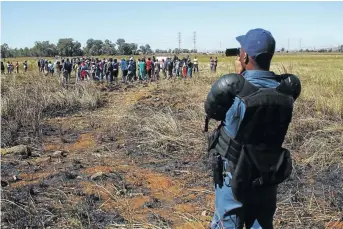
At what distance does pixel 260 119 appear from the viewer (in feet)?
6.93

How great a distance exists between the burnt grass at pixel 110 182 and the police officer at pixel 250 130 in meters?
0.83

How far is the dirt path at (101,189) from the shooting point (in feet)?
13.2

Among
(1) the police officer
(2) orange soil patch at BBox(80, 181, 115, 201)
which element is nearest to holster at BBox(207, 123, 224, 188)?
(1) the police officer

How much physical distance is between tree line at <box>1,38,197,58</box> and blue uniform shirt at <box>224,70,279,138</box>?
217ft

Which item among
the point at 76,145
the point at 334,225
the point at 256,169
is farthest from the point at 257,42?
the point at 76,145

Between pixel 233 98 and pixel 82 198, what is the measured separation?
3.03m

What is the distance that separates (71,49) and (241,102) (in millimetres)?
67850

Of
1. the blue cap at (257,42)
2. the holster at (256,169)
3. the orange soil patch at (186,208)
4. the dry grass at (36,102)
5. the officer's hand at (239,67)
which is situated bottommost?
the orange soil patch at (186,208)

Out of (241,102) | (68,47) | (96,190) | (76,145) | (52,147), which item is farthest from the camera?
(68,47)

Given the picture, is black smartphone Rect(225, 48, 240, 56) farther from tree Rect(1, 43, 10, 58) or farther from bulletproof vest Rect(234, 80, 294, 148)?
tree Rect(1, 43, 10, 58)

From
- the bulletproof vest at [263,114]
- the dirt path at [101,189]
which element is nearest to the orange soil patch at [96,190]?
the dirt path at [101,189]

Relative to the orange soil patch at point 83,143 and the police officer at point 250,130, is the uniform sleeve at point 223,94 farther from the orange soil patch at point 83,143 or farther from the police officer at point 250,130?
the orange soil patch at point 83,143

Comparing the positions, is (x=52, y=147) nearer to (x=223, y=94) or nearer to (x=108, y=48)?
(x=223, y=94)

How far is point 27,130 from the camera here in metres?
8.67
